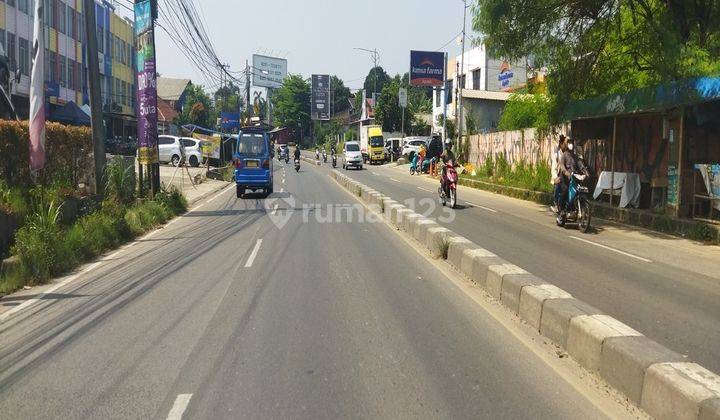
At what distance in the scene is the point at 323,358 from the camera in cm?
538

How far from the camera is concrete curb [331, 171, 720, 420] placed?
12.9 ft

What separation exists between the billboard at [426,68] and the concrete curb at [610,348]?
46.0 m

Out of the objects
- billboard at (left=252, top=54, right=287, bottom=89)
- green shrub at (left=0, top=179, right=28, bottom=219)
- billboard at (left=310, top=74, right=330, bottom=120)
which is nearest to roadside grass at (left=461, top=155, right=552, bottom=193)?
green shrub at (left=0, top=179, right=28, bottom=219)

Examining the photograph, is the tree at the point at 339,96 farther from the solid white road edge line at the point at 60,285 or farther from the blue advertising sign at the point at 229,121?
the solid white road edge line at the point at 60,285

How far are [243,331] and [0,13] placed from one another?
3168 cm

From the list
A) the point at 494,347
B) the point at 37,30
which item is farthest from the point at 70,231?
the point at 494,347

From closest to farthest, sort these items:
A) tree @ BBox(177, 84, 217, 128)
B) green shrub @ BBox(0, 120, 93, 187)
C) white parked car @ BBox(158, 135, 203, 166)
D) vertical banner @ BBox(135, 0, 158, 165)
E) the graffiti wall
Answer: green shrub @ BBox(0, 120, 93, 187)
vertical banner @ BBox(135, 0, 158, 165)
the graffiti wall
white parked car @ BBox(158, 135, 203, 166)
tree @ BBox(177, 84, 217, 128)

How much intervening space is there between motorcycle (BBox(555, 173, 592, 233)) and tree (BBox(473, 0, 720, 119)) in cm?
313

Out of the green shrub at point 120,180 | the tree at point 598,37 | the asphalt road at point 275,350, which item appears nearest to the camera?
the asphalt road at point 275,350

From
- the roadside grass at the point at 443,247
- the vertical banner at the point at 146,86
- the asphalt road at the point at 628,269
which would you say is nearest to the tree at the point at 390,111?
the vertical banner at the point at 146,86

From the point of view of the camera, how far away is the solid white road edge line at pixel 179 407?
426cm

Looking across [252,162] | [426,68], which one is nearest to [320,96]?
[426,68]

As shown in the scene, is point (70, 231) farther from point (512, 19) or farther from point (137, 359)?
point (512, 19)

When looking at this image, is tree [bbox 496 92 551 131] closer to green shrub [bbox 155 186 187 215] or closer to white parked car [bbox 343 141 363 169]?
green shrub [bbox 155 186 187 215]
